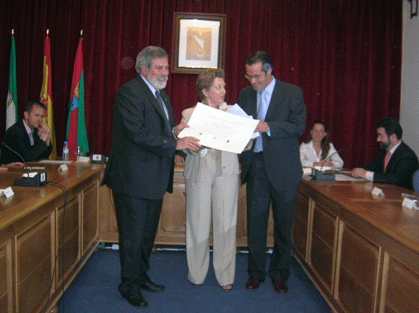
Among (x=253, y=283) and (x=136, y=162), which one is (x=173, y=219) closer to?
(x=253, y=283)

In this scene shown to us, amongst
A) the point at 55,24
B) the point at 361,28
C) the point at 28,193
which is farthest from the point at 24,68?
the point at 361,28

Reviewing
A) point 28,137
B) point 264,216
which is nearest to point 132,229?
point 264,216

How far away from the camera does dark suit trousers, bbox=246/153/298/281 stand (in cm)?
234

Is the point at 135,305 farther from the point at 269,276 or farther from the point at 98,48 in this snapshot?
the point at 98,48

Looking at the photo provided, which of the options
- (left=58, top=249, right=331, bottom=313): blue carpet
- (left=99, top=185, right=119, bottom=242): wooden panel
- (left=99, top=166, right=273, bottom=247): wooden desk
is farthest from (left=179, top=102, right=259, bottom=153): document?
(left=99, top=185, right=119, bottom=242): wooden panel

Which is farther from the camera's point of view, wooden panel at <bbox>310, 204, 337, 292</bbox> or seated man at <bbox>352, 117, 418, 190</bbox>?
seated man at <bbox>352, 117, 418, 190</bbox>

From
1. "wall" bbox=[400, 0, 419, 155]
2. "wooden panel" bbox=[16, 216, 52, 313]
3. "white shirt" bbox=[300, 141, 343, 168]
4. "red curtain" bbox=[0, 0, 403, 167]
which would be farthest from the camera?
"red curtain" bbox=[0, 0, 403, 167]

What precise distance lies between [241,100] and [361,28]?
254 cm

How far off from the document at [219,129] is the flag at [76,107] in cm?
235

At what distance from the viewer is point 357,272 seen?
1787 millimetres

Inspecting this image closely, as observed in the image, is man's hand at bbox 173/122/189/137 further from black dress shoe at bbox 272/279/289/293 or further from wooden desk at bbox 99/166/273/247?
black dress shoe at bbox 272/279/289/293

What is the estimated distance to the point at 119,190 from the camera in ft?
6.72

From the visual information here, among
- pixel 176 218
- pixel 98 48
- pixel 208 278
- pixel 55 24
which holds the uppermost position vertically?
pixel 55 24

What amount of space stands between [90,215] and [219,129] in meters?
1.47
